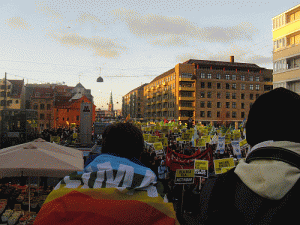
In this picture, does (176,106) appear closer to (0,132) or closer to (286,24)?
(286,24)

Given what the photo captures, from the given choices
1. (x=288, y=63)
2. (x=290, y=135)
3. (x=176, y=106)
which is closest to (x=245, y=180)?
(x=290, y=135)

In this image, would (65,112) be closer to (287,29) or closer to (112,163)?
(287,29)

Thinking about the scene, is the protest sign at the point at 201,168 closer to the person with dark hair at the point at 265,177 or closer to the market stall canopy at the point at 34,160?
the market stall canopy at the point at 34,160

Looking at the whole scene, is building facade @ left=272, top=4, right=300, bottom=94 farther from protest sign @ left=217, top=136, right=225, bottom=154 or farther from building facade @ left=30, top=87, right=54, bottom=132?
building facade @ left=30, top=87, right=54, bottom=132

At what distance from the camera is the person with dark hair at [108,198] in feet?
5.05

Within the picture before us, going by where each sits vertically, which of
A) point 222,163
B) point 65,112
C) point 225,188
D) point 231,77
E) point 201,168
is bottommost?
point 201,168

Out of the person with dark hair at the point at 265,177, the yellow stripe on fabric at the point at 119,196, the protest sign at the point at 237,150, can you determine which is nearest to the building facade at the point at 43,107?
the protest sign at the point at 237,150

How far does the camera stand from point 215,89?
77.8 metres

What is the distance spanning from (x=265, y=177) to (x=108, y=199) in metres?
0.96

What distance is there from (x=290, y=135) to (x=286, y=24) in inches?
1403

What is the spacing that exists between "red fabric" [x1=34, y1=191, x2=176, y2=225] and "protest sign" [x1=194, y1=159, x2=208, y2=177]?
822cm

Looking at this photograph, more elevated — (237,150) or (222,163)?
(222,163)

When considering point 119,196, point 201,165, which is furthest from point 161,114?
point 119,196

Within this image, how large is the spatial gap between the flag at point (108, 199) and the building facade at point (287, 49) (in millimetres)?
32051
